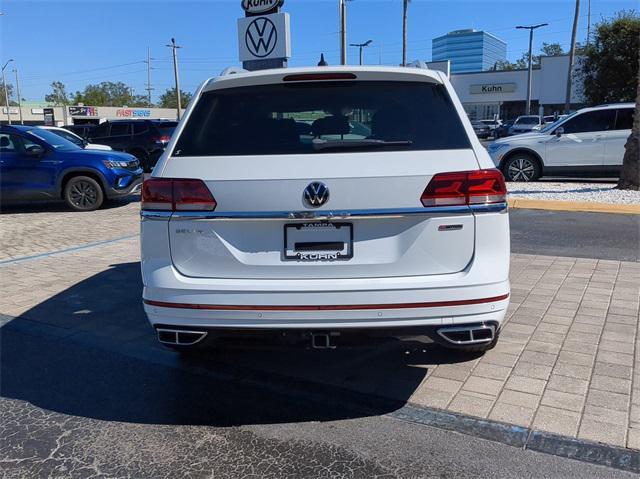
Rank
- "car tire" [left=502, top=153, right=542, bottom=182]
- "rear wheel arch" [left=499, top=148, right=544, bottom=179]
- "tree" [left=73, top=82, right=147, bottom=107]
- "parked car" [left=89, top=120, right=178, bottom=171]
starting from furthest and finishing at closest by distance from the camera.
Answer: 1. "tree" [left=73, top=82, right=147, bottom=107]
2. "parked car" [left=89, top=120, right=178, bottom=171]
3. "car tire" [left=502, top=153, right=542, bottom=182]
4. "rear wheel arch" [left=499, top=148, right=544, bottom=179]

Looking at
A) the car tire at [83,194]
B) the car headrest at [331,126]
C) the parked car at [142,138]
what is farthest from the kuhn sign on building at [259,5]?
the parked car at [142,138]

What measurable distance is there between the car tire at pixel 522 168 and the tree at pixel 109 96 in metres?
100.0

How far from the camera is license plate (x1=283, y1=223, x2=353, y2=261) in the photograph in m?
3.04

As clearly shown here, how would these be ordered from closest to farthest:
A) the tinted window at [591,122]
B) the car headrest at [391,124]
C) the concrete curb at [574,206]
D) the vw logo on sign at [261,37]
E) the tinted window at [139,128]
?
1. the car headrest at [391,124]
2. the vw logo on sign at [261,37]
3. the concrete curb at [574,206]
4. the tinted window at [591,122]
5. the tinted window at [139,128]

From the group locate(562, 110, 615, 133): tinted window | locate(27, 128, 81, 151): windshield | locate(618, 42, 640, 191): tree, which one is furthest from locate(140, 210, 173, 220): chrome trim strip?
locate(562, 110, 615, 133): tinted window

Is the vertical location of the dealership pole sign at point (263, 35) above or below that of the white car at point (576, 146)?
above

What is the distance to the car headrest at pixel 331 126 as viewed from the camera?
3.43 meters

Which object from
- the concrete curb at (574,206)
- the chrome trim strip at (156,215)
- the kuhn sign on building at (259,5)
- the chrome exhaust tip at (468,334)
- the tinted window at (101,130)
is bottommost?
the concrete curb at (574,206)

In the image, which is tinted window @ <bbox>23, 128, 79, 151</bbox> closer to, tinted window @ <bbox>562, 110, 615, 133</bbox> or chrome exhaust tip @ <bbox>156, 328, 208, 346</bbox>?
chrome exhaust tip @ <bbox>156, 328, 208, 346</bbox>

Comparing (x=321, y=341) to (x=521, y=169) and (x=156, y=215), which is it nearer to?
(x=156, y=215)

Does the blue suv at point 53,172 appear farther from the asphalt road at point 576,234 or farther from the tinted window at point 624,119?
the tinted window at point 624,119

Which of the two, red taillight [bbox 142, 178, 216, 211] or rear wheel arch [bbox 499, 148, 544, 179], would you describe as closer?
red taillight [bbox 142, 178, 216, 211]

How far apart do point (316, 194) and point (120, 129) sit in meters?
16.5

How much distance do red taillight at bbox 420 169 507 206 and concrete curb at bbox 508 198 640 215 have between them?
7.57 m
